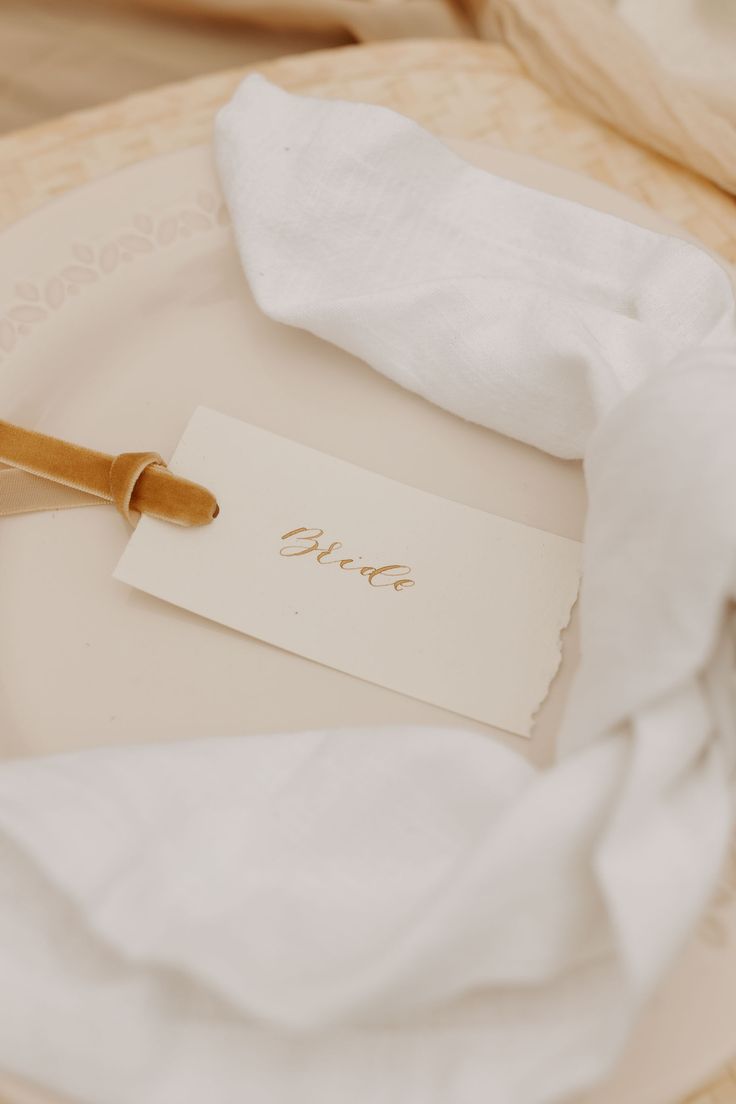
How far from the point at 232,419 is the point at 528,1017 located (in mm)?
288

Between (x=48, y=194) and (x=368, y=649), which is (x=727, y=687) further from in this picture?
(x=48, y=194)

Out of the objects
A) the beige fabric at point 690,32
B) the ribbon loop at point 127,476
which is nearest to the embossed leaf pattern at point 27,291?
the ribbon loop at point 127,476

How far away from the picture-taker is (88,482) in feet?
1.47

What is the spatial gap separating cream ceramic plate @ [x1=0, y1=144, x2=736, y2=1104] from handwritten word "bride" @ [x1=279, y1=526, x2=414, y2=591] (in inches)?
1.8

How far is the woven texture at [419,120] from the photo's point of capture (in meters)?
0.54

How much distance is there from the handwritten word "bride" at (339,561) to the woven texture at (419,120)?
25cm

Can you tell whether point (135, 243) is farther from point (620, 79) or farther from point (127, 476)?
point (620, 79)

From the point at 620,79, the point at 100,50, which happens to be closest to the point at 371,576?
the point at 620,79

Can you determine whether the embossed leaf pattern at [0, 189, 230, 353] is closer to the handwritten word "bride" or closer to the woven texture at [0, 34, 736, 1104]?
the woven texture at [0, 34, 736, 1104]

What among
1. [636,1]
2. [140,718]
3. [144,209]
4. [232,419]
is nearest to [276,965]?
[140,718]

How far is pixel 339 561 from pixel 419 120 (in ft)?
0.94

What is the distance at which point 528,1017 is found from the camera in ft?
1.05

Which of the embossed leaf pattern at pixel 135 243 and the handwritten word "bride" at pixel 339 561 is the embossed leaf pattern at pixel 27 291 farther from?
the handwritten word "bride" at pixel 339 561

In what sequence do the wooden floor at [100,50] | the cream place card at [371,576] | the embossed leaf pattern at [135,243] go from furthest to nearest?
the wooden floor at [100,50] → the embossed leaf pattern at [135,243] → the cream place card at [371,576]
